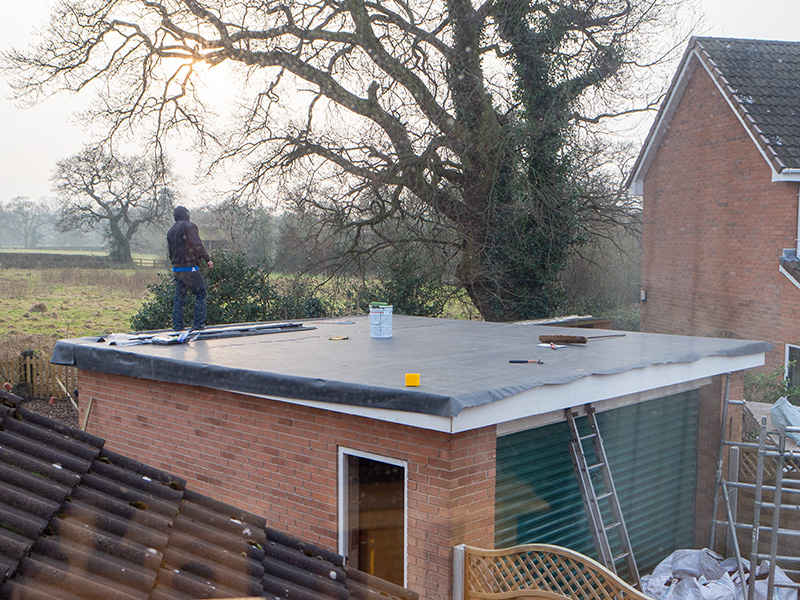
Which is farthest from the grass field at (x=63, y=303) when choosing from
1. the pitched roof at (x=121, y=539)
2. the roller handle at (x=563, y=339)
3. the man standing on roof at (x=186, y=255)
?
the pitched roof at (x=121, y=539)

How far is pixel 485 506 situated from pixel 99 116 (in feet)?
56.6

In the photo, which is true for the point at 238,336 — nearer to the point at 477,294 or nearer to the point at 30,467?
the point at 30,467

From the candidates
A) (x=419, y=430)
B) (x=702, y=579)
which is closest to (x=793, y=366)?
(x=702, y=579)

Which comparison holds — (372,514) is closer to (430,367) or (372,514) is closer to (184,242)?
(430,367)

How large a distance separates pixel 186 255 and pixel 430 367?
5209 millimetres

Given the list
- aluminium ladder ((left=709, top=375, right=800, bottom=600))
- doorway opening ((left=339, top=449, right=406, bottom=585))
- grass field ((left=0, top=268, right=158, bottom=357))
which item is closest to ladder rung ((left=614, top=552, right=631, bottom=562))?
aluminium ladder ((left=709, top=375, right=800, bottom=600))

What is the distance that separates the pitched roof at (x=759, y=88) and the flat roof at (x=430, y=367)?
7697mm

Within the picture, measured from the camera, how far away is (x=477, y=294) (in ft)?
63.7

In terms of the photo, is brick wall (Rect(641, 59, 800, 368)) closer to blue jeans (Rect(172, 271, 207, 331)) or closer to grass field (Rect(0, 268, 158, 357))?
blue jeans (Rect(172, 271, 207, 331))

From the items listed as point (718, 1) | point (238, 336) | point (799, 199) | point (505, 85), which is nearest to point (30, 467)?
point (238, 336)

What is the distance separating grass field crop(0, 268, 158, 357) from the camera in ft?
70.2

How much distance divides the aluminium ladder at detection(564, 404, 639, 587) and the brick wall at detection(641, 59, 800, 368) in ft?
29.5

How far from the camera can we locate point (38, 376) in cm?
1686

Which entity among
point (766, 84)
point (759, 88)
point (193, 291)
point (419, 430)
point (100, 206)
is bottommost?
point (419, 430)
